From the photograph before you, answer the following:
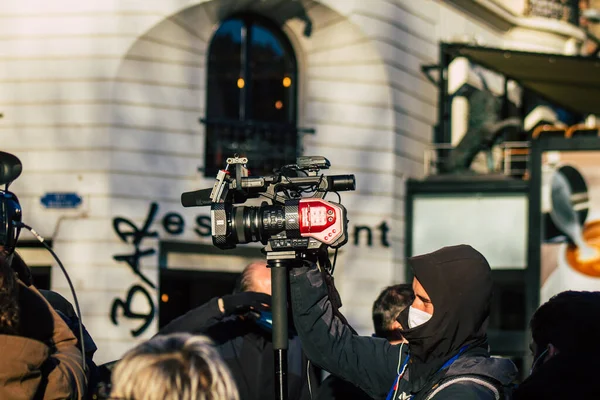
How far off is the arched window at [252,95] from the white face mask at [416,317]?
943 cm

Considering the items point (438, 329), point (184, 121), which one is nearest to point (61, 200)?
point (184, 121)

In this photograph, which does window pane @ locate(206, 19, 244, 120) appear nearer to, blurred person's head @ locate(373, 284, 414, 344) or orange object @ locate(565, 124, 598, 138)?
orange object @ locate(565, 124, 598, 138)

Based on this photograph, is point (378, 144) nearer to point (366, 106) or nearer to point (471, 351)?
point (366, 106)

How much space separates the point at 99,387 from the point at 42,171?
28.7ft

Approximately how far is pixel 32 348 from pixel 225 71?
1031cm

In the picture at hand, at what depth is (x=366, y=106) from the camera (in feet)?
44.4

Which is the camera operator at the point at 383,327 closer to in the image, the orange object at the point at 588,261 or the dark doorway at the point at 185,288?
the dark doorway at the point at 185,288

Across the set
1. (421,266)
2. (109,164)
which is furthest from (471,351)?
(109,164)

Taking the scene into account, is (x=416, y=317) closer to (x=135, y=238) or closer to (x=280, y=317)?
(x=280, y=317)

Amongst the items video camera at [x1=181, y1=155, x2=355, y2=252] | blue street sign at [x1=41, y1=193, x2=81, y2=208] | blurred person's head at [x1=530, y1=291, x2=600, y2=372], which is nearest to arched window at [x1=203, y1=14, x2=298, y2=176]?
blue street sign at [x1=41, y1=193, x2=81, y2=208]

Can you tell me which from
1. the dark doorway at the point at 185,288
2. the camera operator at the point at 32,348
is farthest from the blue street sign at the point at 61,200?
the camera operator at the point at 32,348

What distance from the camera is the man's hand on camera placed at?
4.57m

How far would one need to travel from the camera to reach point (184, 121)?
1266 centimetres

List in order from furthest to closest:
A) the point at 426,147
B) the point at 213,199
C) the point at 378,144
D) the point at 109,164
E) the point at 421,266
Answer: the point at 426,147 < the point at 378,144 < the point at 109,164 < the point at 213,199 < the point at 421,266
